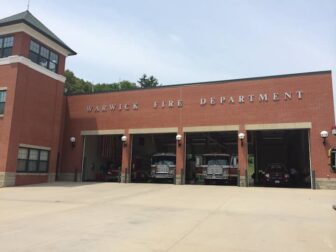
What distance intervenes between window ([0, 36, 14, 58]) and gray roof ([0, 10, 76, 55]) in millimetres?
1133

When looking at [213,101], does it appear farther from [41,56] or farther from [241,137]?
[41,56]

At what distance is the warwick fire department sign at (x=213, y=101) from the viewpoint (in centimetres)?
2592

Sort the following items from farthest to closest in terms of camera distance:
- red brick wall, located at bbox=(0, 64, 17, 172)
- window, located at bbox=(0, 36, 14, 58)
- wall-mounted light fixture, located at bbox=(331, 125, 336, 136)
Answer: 1. window, located at bbox=(0, 36, 14, 58)
2. red brick wall, located at bbox=(0, 64, 17, 172)
3. wall-mounted light fixture, located at bbox=(331, 125, 336, 136)

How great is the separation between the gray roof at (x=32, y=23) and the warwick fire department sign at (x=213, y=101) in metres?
5.35

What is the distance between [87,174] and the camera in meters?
33.2

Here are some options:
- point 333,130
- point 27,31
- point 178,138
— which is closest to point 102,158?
point 178,138

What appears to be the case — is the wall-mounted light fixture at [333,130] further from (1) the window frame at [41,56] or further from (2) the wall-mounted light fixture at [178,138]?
(1) the window frame at [41,56]

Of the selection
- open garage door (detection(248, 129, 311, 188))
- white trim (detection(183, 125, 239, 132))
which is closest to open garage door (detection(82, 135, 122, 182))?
white trim (detection(183, 125, 239, 132))

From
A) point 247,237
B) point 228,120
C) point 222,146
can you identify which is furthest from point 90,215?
point 222,146

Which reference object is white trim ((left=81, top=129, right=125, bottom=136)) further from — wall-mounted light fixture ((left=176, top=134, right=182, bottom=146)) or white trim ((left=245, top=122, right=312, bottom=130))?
white trim ((left=245, top=122, right=312, bottom=130))

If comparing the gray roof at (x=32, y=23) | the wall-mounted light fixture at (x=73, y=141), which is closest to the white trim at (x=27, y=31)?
the gray roof at (x=32, y=23)

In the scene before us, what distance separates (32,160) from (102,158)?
9146 millimetres

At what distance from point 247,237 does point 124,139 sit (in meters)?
21.9

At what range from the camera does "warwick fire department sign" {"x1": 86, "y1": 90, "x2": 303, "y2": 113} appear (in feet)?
85.0
